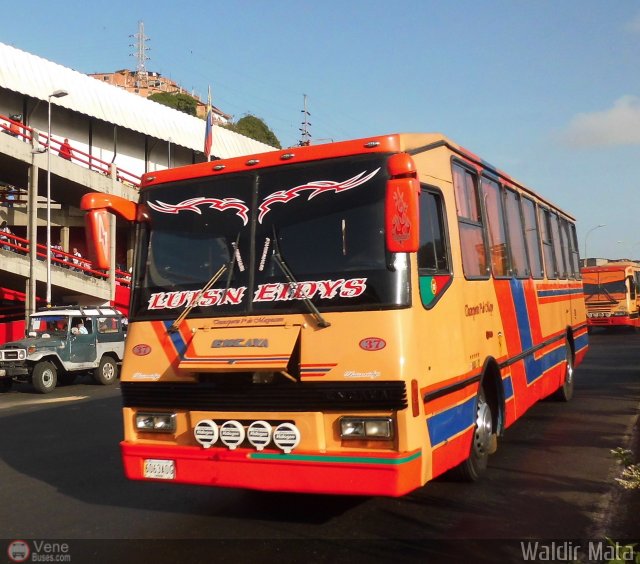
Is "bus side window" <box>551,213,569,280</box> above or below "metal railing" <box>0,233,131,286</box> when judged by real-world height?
below

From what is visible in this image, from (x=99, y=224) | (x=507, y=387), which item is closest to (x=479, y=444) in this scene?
(x=507, y=387)

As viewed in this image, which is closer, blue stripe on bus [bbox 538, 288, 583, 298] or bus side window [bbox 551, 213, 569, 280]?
blue stripe on bus [bbox 538, 288, 583, 298]

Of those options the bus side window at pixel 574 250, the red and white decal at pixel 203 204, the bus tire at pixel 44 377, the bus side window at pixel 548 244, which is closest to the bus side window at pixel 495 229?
the bus side window at pixel 548 244

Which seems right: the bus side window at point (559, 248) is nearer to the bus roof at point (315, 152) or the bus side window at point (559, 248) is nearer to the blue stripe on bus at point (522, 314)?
the blue stripe on bus at point (522, 314)

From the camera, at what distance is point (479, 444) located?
6.93 m

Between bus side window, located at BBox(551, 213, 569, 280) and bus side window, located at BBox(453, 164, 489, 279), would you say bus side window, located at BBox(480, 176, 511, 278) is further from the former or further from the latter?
bus side window, located at BBox(551, 213, 569, 280)

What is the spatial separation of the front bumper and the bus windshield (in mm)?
1034

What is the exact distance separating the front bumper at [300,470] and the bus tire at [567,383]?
7.28 metres

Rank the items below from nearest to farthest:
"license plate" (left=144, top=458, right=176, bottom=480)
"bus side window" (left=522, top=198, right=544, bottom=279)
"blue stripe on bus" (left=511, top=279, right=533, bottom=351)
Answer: "license plate" (left=144, top=458, right=176, bottom=480), "blue stripe on bus" (left=511, top=279, right=533, bottom=351), "bus side window" (left=522, top=198, right=544, bottom=279)

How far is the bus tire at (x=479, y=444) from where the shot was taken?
267 inches

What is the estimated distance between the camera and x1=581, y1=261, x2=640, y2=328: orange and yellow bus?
1282 inches

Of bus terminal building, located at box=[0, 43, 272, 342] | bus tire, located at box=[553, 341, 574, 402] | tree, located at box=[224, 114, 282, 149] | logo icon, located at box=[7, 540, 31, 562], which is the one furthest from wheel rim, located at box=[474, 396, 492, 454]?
tree, located at box=[224, 114, 282, 149]

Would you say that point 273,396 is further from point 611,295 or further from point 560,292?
point 611,295

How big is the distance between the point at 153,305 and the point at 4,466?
13.1 feet
